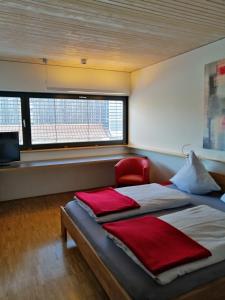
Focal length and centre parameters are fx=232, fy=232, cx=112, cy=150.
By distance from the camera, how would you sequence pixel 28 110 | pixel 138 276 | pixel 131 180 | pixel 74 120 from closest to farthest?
1. pixel 138 276
2. pixel 131 180
3. pixel 28 110
4. pixel 74 120

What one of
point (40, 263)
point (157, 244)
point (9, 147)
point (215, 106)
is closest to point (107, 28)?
point (215, 106)

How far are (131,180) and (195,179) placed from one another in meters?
1.20

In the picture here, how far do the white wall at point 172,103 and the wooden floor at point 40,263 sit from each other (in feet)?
7.30

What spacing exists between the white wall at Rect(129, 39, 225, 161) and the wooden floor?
7.30 feet

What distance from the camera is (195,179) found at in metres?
3.02

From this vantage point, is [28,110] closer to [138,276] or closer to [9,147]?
[9,147]

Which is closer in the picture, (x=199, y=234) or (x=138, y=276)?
(x=138, y=276)

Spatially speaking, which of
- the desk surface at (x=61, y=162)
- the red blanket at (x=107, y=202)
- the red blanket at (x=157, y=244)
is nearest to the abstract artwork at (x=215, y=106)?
the red blanket at (x=107, y=202)

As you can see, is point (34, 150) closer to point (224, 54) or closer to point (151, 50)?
point (151, 50)

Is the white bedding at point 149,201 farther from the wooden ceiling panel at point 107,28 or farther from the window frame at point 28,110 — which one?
the window frame at point 28,110

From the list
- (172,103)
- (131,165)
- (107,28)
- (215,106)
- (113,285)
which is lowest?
(113,285)

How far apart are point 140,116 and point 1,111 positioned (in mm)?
2609

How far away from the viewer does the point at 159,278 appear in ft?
4.63

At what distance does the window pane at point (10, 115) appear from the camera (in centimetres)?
407
